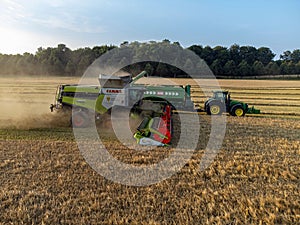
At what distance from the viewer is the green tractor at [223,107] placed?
11430mm

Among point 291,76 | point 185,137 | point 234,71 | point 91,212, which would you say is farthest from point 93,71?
point 291,76

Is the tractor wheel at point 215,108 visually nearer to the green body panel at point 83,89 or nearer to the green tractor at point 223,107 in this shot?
the green tractor at point 223,107

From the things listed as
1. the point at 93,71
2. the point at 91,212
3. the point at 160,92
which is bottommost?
the point at 91,212

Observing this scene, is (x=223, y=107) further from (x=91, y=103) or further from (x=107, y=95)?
(x=91, y=103)

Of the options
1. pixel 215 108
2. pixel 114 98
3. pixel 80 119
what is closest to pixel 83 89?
pixel 80 119

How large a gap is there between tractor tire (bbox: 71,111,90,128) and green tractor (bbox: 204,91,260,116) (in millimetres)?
5835

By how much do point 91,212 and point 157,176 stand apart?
1551 millimetres

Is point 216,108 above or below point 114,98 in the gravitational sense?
below

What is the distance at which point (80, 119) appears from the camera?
27.7ft

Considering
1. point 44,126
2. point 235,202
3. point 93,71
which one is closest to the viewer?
point 235,202

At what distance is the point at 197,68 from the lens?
32219 millimetres

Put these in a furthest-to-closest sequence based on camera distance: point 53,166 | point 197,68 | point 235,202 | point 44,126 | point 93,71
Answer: point 197,68 < point 93,71 < point 44,126 < point 53,166 < point 235,202

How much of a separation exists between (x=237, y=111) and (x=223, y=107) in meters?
0.74

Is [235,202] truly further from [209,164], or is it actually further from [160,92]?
[160,92]
